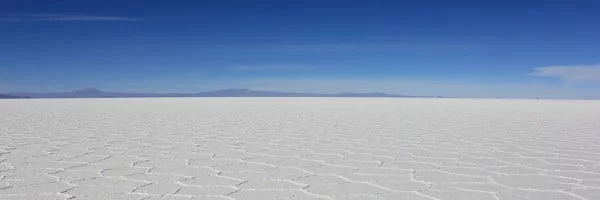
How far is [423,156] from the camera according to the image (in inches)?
146

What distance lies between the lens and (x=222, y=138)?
16.5 ft

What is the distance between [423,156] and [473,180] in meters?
0.95

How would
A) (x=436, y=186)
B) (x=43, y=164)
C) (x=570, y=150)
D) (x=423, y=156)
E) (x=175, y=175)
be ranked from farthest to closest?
1. (x=570, y=150)
2. (x=423, y=156)
3. (x=43, y=164)
4. (x=175, y=175)
5. (x=436, y=186)

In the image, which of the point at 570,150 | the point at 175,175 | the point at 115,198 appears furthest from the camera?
the point at 570,150

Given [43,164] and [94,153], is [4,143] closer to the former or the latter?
[94,153]

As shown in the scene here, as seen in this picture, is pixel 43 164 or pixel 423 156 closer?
pixel 43 164

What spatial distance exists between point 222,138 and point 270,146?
84 centimetres

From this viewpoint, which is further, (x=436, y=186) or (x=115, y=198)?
(x=436, y=186)

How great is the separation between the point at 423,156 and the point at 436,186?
3.69 feet

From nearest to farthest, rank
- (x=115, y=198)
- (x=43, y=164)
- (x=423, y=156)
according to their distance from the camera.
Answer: (x=115, y=198), (x=43, y=164), (x=423, y=156)

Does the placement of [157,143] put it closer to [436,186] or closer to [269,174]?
[269,174]

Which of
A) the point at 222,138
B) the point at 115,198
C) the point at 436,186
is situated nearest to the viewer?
the point at 115,198

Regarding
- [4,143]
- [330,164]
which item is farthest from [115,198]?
[4,143]

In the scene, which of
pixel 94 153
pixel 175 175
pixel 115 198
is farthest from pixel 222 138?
pixel 115 198
